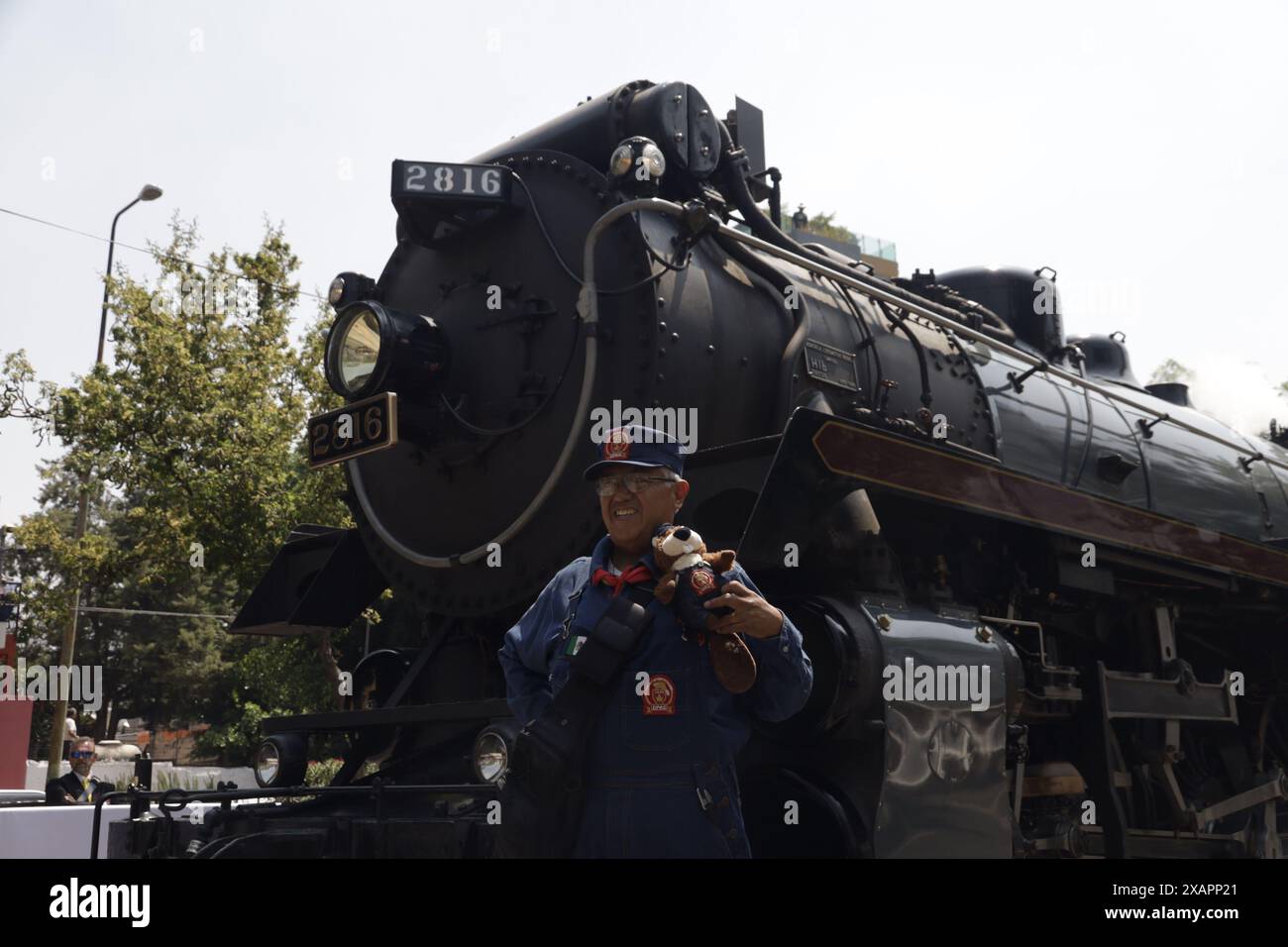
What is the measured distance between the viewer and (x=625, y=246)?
4812mm

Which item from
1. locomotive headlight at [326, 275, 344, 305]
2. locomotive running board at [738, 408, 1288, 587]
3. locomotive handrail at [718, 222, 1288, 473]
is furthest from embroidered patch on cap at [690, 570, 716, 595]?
locomotive headlight at [326, 275, 344, 305]

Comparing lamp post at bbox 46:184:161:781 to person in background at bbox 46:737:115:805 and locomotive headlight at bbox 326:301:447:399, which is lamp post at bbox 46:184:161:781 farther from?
locomotive headlight at bbox 326:301:447:399

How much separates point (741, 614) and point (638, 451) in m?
0.52

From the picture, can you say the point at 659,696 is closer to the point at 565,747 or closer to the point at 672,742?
the point at 672,742

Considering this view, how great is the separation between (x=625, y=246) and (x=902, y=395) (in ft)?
5.14

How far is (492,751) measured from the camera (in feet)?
13.1

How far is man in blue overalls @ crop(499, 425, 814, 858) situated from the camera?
272 centimetres

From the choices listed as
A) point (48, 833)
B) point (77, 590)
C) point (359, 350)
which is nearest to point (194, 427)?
point (77, 590)

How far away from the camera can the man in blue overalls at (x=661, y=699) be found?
8.92 ft

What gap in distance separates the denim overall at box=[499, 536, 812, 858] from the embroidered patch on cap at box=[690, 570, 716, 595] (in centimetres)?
18

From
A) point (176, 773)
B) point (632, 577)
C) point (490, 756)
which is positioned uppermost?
point (632, 577)
